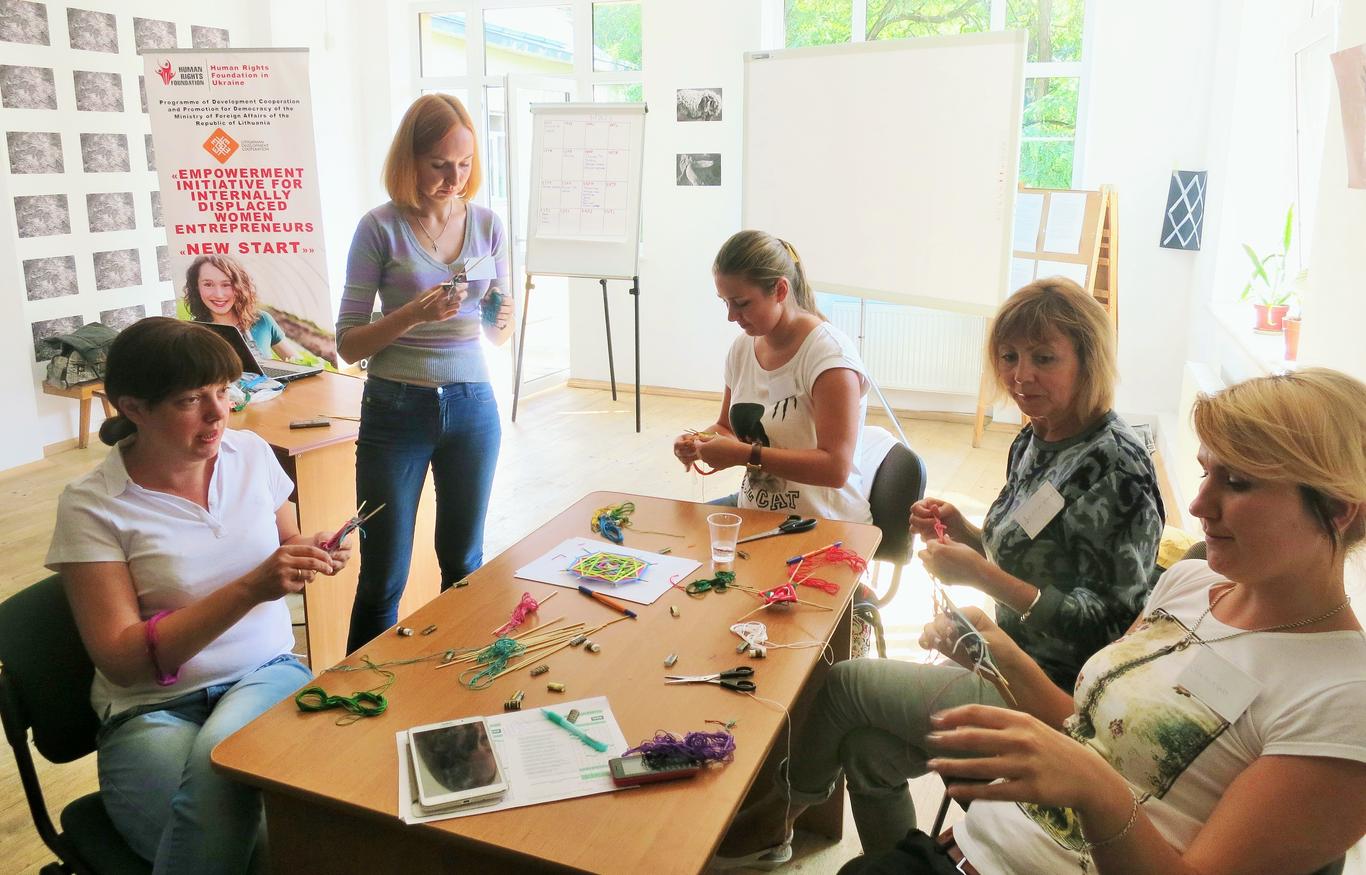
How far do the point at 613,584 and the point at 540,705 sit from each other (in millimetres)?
424

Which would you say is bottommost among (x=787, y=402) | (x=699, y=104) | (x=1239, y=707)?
(x=1239, y=707)

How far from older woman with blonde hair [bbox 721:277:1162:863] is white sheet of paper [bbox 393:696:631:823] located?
524 millimetres

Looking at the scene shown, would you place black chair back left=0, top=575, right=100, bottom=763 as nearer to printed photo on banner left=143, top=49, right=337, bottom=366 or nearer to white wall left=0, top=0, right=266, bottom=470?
printed photo on banner left=143, top=49, right=337, bottom=366

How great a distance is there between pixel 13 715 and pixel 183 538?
34cm

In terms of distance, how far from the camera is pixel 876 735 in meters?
1.70

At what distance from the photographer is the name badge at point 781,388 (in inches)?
90.9

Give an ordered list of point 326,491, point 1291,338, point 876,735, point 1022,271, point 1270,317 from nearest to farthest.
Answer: point 876,735 → point 326,491 → point 1291,338 → point 1270,317 → point 1022,271

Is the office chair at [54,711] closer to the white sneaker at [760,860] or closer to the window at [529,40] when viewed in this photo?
the white sneaker at [760,860]

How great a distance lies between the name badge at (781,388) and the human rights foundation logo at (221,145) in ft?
8.88

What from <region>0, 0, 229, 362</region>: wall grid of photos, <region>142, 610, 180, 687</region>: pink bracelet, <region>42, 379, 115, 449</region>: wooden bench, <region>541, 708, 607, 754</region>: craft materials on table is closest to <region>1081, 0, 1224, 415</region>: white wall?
<region>541, 708, 607, 754</region>: craft materials on table

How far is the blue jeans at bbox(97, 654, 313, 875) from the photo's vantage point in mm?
1357

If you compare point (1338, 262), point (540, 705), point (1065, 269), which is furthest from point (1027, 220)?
point (540, 705)

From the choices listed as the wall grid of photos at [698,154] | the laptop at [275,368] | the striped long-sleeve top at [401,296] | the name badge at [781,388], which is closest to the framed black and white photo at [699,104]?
the wall grid of photos at [698,154]

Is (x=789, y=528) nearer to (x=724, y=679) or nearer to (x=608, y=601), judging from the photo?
(x=608, y=601)
